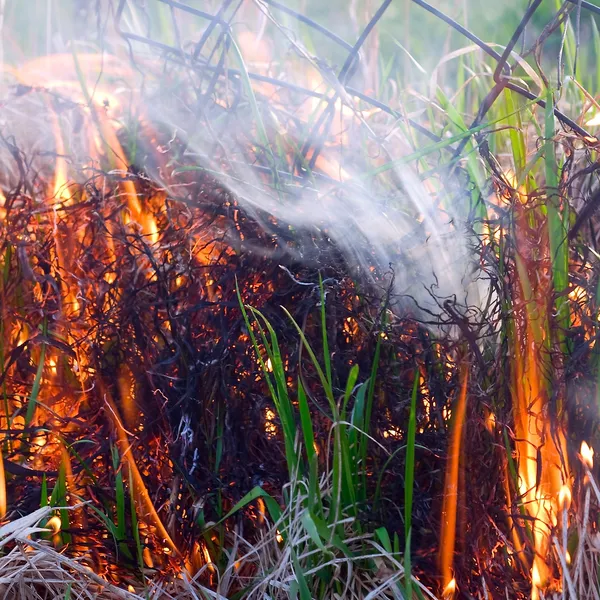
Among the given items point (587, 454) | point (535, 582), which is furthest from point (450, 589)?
point (587, 454)

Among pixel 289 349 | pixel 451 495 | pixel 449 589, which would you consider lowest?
pixel 449 589

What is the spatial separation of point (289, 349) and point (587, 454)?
457 millimetres

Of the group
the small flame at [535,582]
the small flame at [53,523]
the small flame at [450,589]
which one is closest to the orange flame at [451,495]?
the small flame at [450,589]

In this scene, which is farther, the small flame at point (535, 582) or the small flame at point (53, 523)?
the small flame at point (53, 523)

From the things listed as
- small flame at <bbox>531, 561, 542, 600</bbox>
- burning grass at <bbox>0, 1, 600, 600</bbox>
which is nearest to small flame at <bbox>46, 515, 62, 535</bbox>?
burning grass at <bbox>0, 1, 600, 600</bbox>

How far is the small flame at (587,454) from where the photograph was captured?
0.88 m

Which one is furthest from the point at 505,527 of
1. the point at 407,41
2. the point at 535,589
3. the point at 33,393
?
the point at 407,41

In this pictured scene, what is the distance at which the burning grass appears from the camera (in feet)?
2.92

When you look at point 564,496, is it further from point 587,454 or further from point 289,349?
point 289,349

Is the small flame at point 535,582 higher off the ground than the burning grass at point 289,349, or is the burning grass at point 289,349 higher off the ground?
the burning grass at point 289,349

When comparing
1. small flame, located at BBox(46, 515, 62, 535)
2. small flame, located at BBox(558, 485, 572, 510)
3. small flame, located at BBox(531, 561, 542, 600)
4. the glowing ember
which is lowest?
the glowing ember

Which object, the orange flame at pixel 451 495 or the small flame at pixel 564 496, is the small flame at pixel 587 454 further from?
the orange flame at pixel 451 495

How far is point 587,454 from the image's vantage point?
0.88 m

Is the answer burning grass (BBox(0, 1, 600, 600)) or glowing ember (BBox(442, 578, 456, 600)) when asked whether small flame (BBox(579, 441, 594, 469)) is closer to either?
burning grass (BBox(0, 1, 600, 600))
